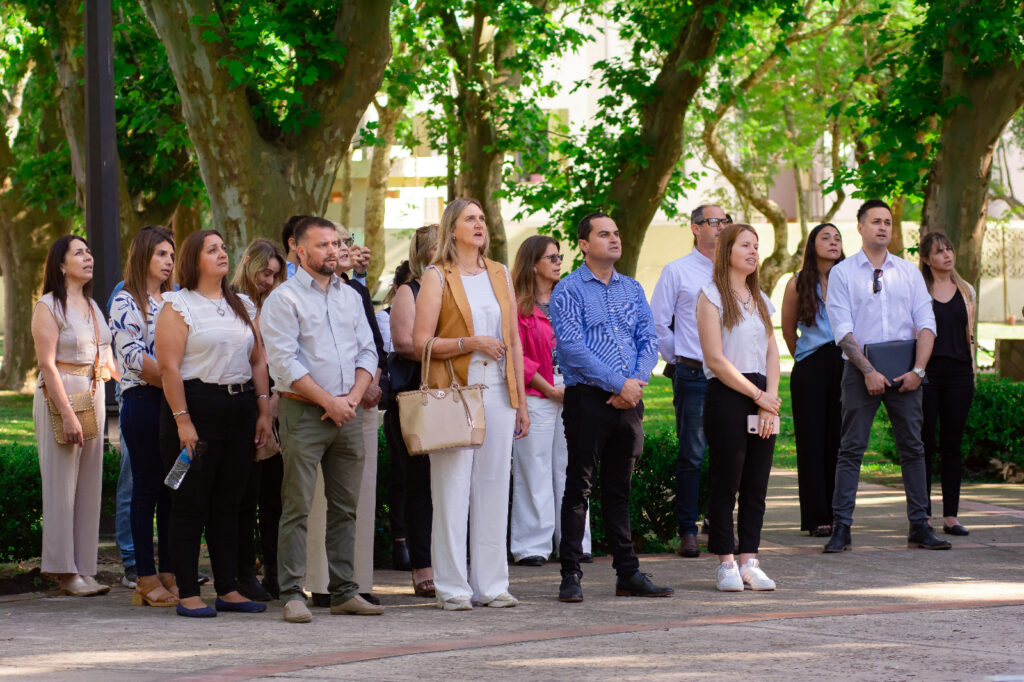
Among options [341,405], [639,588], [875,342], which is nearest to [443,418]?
[341,405]

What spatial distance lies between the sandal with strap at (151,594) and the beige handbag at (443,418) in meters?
1.63

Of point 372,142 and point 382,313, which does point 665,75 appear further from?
point 382,313

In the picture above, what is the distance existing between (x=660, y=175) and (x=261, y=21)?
584 centimetres

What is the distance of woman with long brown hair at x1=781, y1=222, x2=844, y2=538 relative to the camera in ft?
31.2

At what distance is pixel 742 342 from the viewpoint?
764 centimetres

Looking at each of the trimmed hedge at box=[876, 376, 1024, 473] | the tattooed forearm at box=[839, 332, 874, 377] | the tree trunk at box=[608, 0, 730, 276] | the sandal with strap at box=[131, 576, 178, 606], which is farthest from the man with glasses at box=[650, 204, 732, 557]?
the tree trunk at box=[608, 0, 730, 276]

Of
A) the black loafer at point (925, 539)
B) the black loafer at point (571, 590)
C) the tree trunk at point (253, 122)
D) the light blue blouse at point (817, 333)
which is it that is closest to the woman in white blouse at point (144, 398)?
the black loafer at point (571, 590)

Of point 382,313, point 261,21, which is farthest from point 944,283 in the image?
point 261,21

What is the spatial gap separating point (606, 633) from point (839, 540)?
2.90 m

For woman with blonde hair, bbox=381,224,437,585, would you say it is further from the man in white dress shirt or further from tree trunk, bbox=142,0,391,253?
tree trunk, bbox=142,0,391,253

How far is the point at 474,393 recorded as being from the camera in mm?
7090

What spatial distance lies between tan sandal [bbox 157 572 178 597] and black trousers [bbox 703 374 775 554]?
3.03m

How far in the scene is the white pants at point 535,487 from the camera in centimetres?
870

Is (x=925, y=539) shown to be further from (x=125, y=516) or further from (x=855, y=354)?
(x=125, y=516)
